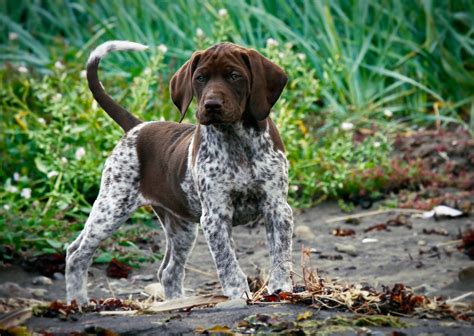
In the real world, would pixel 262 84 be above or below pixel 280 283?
above

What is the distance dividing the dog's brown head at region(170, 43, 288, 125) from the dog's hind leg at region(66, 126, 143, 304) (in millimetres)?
1017

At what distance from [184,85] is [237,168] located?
22.5 inches

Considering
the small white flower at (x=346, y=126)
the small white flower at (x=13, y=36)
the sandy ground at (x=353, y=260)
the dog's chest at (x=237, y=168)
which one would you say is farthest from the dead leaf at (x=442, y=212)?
the small white flower at (x=13, y=36)

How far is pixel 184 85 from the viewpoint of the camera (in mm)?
6012

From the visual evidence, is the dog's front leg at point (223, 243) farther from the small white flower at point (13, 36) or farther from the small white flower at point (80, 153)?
the small white flower at point (13, 36)

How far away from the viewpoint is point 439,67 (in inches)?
442

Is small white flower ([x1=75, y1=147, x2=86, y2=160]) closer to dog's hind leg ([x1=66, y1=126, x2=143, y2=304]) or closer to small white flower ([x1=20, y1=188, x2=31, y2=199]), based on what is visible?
small white flower ([x1=20, y1=188, x2=31, y2=199])

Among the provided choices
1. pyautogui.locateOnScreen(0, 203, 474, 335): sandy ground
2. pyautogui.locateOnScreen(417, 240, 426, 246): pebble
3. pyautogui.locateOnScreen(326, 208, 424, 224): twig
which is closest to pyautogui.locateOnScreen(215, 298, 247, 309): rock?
pyautogui.locateOnScreen(0, 203, 474, 335): sandy ground

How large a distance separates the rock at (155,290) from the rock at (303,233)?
5.16 ft

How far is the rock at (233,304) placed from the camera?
5.14m

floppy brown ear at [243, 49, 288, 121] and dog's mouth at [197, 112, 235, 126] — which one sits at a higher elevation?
floppy brown ear at [243, 49, 288, 121]

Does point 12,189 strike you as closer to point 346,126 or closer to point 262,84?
point 346,126

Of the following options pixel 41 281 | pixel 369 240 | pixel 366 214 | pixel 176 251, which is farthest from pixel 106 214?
pixel 366 214

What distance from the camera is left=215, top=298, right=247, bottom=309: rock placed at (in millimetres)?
5145
